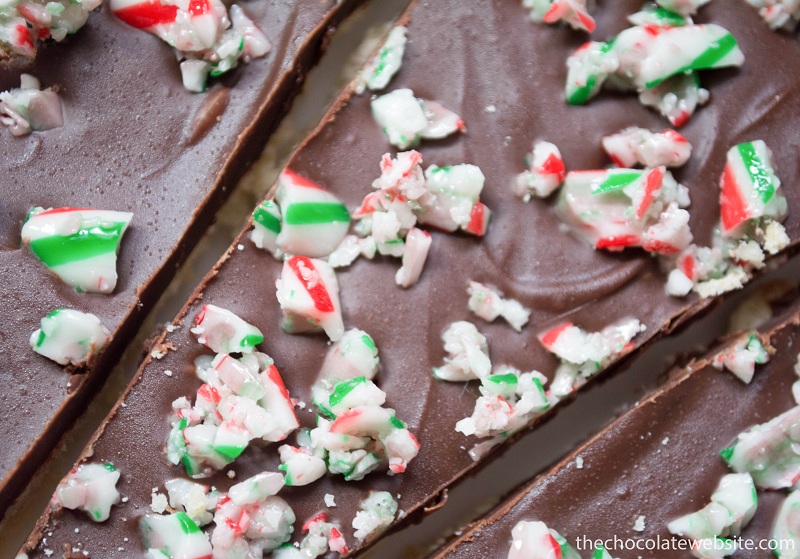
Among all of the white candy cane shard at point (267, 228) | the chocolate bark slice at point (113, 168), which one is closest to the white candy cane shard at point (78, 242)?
the chocolate bark slice at point (113, 168)

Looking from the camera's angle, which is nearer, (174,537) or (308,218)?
(174,537)

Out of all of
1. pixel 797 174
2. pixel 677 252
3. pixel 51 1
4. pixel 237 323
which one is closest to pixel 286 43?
pixel 51 1

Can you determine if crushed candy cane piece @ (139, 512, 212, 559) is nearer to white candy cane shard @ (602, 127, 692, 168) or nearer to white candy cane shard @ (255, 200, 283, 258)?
white candy cane shard @ (255, 200, 283, 258)

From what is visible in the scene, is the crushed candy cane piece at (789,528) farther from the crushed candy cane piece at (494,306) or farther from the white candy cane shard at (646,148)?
the white candy cane shard at (646,148)

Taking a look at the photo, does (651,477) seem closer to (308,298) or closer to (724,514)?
(724,514)

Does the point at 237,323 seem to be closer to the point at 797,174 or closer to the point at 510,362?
the point at 510,362

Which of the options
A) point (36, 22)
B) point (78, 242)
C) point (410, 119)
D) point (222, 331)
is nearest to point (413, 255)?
point (410, 119)
